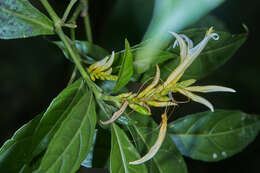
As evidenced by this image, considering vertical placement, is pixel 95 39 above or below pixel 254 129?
above

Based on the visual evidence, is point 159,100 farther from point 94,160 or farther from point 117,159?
point 94,160

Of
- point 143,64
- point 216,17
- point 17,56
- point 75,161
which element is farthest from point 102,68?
point 17,56

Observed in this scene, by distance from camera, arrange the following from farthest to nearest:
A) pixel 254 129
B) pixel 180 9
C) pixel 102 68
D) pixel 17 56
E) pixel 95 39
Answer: pixel 17 56, pixel 95 39, pixel 254 129, pixel 102 68, pixel 180 9

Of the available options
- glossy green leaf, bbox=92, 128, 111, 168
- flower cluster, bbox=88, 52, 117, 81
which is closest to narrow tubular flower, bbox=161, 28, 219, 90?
flower cluster, bbox=88, 52, 117, 81

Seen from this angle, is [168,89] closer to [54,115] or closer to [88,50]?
[54,115]

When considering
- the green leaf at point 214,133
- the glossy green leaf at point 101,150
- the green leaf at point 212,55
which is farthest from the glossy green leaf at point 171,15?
the green leaf at point 214,133

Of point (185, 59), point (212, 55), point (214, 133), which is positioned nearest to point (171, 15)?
point (185, 59)

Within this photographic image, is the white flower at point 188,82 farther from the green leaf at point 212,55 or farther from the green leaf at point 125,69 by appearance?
the green leaf at point 212,55
